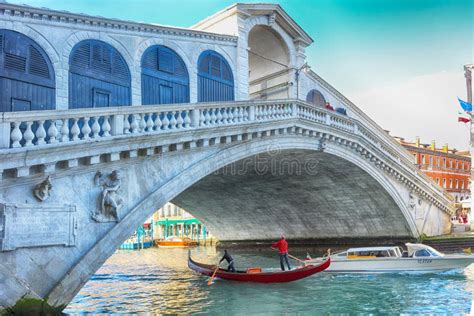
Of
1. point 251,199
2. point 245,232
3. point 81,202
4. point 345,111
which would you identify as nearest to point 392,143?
point 345,111

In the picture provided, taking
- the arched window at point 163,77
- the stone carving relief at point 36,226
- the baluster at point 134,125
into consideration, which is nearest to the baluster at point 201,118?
the arched window at point 163,77

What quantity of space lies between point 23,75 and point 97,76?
192 centimetres

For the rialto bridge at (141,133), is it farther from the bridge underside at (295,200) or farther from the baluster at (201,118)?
the bridge underside at (295,200)

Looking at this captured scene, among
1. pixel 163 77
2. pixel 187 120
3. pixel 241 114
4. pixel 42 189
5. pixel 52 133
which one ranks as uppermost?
pixel 163 77

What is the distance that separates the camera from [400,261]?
16.6 meters

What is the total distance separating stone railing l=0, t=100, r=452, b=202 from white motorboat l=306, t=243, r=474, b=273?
482cm

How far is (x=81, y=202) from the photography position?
982 cm

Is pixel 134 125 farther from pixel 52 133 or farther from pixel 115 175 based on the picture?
pixel 52 133

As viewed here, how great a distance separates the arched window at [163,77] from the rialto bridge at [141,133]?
1.6 inches

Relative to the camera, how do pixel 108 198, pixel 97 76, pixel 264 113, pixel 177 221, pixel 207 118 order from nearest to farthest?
pixel 108 198 → pixel 97 76 → pixel 207 118 → pixel 264 113 → pixel 177 221

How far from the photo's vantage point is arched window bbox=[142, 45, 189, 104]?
13555 millimetres

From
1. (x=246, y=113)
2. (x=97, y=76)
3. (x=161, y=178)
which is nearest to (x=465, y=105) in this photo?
(x=246, y=113)

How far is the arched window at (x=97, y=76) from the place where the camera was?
38.8 feet

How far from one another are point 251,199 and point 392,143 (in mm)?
7888
